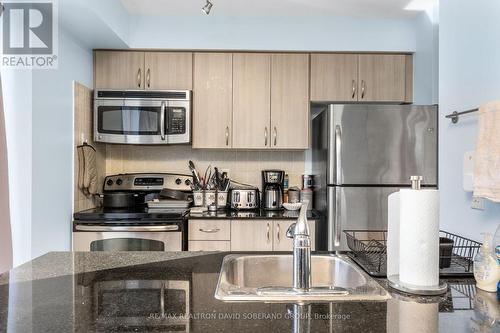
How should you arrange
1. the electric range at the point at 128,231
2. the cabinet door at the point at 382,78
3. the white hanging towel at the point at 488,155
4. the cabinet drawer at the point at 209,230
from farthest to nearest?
the cabinet door at the point at 382,78, the cabinet drawer at the point at 209,230, the electric range at the point at 128,231, the white hanging towel at the point at 488,155

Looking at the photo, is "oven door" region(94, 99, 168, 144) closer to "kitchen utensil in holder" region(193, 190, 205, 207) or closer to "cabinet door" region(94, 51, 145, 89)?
"cabinet door" region(94, 51, 145, 89)

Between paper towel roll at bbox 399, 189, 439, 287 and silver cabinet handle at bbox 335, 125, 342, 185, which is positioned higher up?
silver cabinet handle at bbox 335, 125, 342, 185

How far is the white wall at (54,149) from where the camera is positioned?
6.61 ft

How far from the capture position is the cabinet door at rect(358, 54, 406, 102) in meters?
2.78

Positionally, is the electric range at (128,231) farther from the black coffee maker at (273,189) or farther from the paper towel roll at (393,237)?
the paper towel roll at (393,237)

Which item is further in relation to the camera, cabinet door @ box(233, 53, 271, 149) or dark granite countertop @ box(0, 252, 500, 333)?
cabinet door @ box(233, 53, 271, 149)

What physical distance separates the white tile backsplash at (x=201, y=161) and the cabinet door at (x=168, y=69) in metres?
0.59

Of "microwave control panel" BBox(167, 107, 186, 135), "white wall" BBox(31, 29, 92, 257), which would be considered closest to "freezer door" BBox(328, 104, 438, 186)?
"microwave control panel" BBox(167, 107, 186, 135)

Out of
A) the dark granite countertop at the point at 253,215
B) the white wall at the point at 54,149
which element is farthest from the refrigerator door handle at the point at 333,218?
the white wall at the point at 54,149

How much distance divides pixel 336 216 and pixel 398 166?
22.5 inches

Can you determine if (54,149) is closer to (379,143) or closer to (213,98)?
(213,98)

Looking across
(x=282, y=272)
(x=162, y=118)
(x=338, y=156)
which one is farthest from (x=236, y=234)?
(x=282, y=272)

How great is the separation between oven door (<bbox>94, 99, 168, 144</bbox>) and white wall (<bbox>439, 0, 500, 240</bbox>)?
1958mm

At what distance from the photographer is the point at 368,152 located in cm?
237
